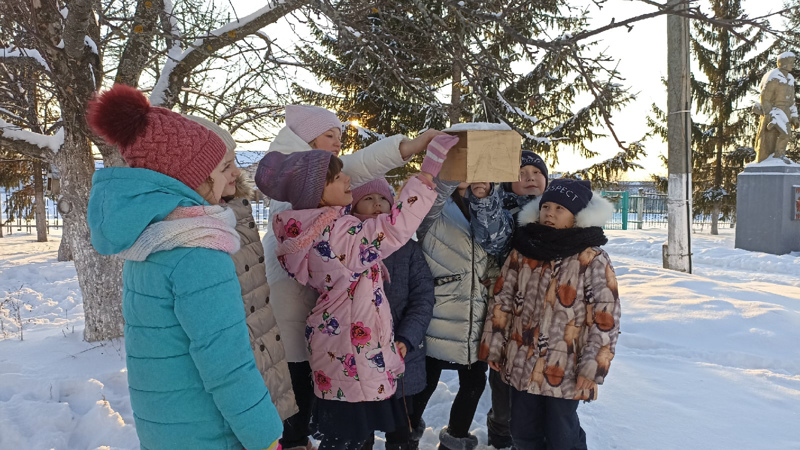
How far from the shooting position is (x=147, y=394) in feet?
4.89

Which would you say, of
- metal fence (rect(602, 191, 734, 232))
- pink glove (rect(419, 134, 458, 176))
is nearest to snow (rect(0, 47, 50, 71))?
pink glove (rect(419, 134, 458, 176))

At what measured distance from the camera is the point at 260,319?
1880 mm

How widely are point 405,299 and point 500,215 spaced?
0.60 m

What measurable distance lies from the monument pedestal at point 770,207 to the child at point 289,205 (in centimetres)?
1299

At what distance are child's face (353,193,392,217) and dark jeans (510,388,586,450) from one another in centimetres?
107

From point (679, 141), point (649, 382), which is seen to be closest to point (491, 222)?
point (649, 382)

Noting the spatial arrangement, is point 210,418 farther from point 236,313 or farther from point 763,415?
point 763,415

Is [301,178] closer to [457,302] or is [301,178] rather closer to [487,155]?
[487,155]

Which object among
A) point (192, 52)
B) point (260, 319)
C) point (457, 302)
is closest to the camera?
point (260, 319)

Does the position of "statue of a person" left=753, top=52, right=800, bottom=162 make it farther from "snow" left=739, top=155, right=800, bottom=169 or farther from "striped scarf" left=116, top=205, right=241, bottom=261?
"striped scarf" left=116, top=205, right=241, bottom=261

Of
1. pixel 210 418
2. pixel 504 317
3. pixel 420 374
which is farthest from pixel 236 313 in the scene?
pixel 504 317

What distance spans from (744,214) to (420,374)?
42.4 feet

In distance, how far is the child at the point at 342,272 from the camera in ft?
6.26

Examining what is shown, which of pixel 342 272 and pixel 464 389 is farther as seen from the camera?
pixel 464 389
